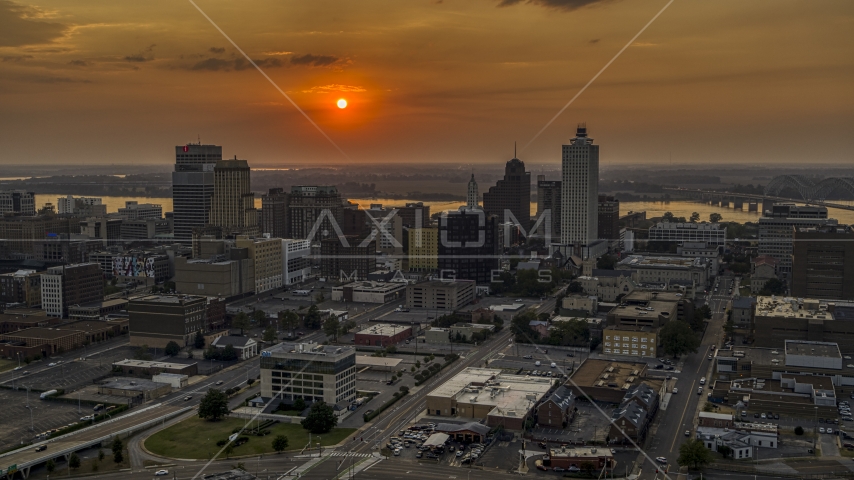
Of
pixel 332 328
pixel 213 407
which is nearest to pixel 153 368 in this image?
pixel 213 407

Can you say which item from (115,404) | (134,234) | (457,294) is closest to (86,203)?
(134,234)

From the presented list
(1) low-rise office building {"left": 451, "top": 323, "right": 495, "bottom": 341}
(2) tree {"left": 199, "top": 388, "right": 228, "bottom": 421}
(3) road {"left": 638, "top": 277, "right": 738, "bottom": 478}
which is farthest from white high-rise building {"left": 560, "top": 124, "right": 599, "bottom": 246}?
(2) tree {"left": 199, "top": 388, "right": 228, "bottom": 421}

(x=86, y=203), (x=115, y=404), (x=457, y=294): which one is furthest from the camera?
(x=86, y=203)

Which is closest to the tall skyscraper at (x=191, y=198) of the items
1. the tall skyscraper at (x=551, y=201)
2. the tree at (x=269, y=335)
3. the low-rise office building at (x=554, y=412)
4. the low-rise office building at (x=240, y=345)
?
the tall skyscraper at (x=551, y=201)

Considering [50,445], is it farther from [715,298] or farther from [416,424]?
[715,298]

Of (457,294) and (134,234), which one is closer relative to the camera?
(457,294)

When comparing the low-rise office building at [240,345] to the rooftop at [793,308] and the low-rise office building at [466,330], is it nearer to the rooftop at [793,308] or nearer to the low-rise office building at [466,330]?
the low-rise office building at [466,330]

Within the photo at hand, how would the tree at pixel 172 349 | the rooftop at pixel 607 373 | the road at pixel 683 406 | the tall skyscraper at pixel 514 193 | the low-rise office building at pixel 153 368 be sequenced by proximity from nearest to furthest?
the road at pixel 683 406, the rooftop at pixel 607 373, the low-rise office building at pixel 153 368, the tree at pixel 172 349, the tall skyscraper at pixel 514 193
